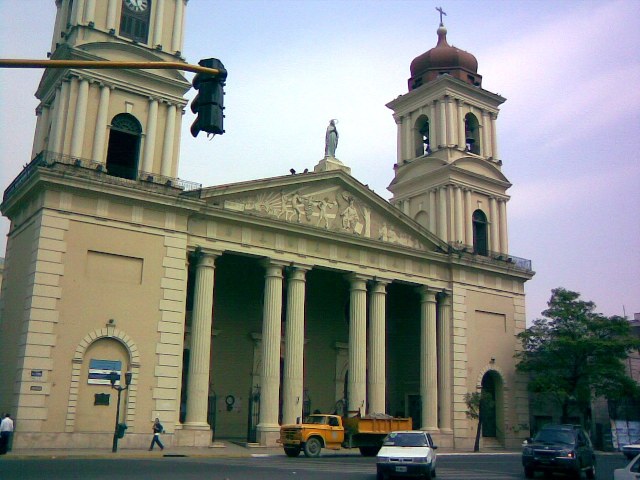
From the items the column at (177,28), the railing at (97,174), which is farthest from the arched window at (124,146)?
the column at (177,28)

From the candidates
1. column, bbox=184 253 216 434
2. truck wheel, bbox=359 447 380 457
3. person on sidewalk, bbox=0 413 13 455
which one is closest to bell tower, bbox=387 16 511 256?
truck wheel, bbox=359 447 380 457

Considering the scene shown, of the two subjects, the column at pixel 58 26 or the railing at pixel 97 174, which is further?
the column at pixel 58 26

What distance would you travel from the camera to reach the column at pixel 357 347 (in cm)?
3925

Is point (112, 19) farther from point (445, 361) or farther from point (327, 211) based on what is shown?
point (445, 361)

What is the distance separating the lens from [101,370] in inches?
1215

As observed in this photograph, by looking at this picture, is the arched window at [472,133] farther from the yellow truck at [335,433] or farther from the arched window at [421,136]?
the yellow truck at [335,433]

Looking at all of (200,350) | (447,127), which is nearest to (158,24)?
(200,350)

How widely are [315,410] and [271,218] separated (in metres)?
13.9

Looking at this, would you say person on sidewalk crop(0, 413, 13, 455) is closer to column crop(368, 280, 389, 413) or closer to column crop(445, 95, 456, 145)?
column crop(368, 280, 389, 413)

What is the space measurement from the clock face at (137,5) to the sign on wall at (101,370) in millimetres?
18498

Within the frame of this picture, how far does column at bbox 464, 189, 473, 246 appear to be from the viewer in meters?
47.2

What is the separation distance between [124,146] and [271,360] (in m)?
13.3

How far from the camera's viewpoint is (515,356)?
47031mm

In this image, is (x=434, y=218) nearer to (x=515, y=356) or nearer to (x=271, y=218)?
(x=515, y=356)
